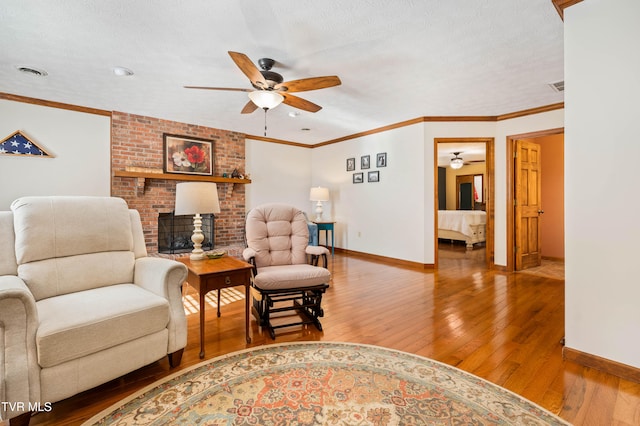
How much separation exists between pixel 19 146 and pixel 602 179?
20.2ft

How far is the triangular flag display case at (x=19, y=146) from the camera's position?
3833mm

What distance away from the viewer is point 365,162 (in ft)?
18.9

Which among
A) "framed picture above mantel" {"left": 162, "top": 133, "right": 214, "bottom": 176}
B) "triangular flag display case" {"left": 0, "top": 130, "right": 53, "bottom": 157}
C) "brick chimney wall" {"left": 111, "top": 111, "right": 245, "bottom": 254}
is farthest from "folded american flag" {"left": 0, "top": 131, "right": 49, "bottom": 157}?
"framed picture above mantel" {"left": 162, "top": 133, "right": 214, "bottom": 176}

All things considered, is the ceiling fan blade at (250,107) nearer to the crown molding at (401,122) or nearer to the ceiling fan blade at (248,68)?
the ceiling fan blade at (248,68)

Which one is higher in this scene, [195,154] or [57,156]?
[195,154]

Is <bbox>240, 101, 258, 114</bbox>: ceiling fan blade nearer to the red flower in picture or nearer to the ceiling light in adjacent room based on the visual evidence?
the ceiling light in adjacent room

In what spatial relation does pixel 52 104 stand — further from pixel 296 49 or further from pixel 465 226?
pixel 465 226

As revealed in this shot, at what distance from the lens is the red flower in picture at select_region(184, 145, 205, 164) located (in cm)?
521

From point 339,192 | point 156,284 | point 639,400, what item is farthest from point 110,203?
point 339,192

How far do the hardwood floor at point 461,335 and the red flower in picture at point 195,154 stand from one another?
3.13m

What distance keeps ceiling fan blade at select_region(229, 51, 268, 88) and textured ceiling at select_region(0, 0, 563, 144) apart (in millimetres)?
277

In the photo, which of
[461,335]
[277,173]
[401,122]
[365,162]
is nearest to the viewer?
[461,335]

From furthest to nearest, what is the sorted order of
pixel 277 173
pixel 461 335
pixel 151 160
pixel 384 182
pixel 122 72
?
pixel 277 173, pixel 384 182, pixel 151 160, pixel 122 72, pixel 461 335

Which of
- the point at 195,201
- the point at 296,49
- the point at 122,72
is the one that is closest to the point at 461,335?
the point at 195,201
